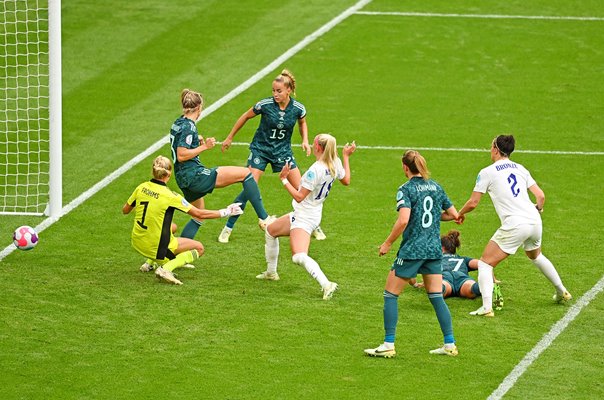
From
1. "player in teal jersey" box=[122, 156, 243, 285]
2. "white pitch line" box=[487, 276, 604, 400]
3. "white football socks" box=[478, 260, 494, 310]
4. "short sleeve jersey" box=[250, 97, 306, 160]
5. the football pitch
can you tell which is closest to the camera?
"white pitch line" box=[487, 276, 604, 400]

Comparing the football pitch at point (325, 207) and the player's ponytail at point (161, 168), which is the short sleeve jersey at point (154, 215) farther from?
the football pitch at point (325, 207)

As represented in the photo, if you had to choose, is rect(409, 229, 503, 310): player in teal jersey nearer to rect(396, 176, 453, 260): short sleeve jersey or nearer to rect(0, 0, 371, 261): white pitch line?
rect(396, 176, 453, 260): short sleeve jersey

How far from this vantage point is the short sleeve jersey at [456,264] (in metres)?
14.9

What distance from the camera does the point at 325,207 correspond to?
18.5 m

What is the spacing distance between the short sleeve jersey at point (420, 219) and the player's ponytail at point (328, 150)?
1809 mm

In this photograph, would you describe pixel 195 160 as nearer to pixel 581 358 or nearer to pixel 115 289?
pixel 115 289

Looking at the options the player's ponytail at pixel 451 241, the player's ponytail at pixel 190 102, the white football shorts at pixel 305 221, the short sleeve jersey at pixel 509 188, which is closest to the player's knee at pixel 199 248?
the white football shorts at pixel 305 221

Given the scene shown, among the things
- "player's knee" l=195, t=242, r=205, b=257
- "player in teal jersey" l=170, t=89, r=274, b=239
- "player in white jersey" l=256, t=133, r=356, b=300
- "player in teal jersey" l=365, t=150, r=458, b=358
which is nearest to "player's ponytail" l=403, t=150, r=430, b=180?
"player in teal jersey" l=365, t=150, r=458, b=358

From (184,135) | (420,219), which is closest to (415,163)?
(420,219)

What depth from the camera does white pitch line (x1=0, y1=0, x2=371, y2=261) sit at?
17.8 meters

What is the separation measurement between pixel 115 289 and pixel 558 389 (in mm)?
5493

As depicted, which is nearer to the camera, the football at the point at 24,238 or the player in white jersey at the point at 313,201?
the player in white jersey at the point at 313,201

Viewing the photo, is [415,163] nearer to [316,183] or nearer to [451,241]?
[316,183]

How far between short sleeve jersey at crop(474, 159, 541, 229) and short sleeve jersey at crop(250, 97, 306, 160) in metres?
3.69
